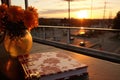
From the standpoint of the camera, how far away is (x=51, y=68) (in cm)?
80

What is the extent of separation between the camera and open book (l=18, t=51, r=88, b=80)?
74 cm

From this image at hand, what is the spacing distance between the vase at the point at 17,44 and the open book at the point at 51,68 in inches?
1.4

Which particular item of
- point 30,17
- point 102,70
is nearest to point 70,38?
point 102,70

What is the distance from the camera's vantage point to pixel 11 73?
874 millimetres

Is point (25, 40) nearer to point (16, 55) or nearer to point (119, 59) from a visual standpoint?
point (16, 55)

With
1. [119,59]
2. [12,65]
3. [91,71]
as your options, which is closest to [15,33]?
[12,65]

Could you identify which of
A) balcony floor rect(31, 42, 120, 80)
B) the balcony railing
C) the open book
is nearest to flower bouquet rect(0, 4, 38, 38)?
the open book

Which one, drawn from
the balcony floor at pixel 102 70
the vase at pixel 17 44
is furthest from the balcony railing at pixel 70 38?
the vase at pixel 17 44

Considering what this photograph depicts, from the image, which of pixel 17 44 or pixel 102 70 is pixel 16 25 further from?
pixel 102 70

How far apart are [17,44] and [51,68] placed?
0.85 feet

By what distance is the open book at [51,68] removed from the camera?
0.74 metres

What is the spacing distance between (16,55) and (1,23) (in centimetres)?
21

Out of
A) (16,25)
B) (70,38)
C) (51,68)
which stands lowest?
(70,38)

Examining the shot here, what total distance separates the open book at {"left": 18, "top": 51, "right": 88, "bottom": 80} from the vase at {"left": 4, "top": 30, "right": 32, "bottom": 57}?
0.04 meters
